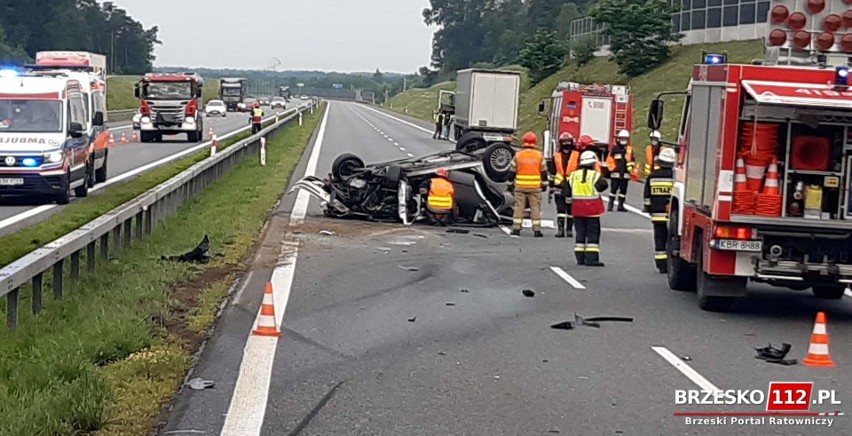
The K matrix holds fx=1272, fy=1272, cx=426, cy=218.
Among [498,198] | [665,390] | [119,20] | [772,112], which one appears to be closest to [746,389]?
[665,390]

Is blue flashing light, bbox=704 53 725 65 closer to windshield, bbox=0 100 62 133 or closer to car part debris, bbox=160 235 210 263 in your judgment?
car part debris, bbox=160 235 210 263

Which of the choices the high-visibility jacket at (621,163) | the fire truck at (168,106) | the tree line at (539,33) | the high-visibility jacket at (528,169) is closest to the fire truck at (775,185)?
the high-visibility jacket at (528,169)

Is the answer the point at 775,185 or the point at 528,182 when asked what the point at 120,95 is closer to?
the point at 528,182

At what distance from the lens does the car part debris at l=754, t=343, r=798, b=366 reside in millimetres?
10031

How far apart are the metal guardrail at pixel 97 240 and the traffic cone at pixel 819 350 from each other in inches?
241

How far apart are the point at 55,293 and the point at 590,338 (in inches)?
190

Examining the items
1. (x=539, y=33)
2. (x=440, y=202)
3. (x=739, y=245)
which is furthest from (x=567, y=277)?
(x=539, y=33)

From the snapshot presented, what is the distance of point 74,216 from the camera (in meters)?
20.1

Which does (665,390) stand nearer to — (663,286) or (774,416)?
(774,416)

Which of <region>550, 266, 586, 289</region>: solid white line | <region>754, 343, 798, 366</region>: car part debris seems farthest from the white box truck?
<region>754, 343, 798, 366</region>: car part debris

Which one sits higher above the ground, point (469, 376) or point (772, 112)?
point (772, 112)

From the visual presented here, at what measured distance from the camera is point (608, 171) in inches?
1045

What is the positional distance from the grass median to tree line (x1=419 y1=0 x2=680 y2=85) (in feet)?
168

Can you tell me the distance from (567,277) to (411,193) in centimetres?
704
